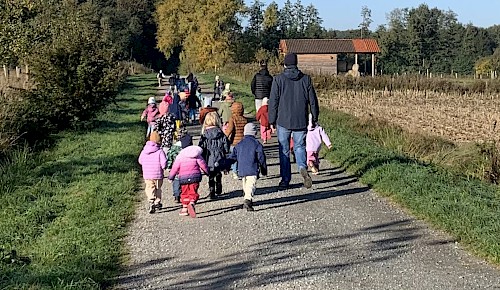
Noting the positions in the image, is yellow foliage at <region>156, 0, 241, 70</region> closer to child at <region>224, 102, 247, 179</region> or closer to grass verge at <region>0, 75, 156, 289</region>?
grass verge at <region>0, 75, 156, 289</region>

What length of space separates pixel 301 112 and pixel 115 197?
10.2 ft

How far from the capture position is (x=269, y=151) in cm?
1523

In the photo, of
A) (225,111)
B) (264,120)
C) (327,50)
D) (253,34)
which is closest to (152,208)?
(225,111)

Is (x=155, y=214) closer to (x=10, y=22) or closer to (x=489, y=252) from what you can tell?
(x=489, y=252)

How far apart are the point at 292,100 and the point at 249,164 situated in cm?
157

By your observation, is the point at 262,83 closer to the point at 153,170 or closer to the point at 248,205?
the point at 153,170

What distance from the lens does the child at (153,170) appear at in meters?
9.64

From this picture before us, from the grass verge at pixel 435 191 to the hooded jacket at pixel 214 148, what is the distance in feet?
8.22

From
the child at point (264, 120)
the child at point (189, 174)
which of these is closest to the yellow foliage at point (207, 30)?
the child at point (264, 120)

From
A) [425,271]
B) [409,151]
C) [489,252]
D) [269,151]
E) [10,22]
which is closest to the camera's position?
[425,271]

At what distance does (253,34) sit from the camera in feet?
285

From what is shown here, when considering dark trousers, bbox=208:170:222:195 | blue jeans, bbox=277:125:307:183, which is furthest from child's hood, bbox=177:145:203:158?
blue jeans, bbox=277:125:307:183

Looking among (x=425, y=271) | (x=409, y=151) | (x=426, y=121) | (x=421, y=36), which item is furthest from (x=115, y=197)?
(x=421, y=36)

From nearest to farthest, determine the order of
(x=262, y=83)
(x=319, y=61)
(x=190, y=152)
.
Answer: (x=190, y=152) → (x=262, y=83) → (x=319, y=61)
